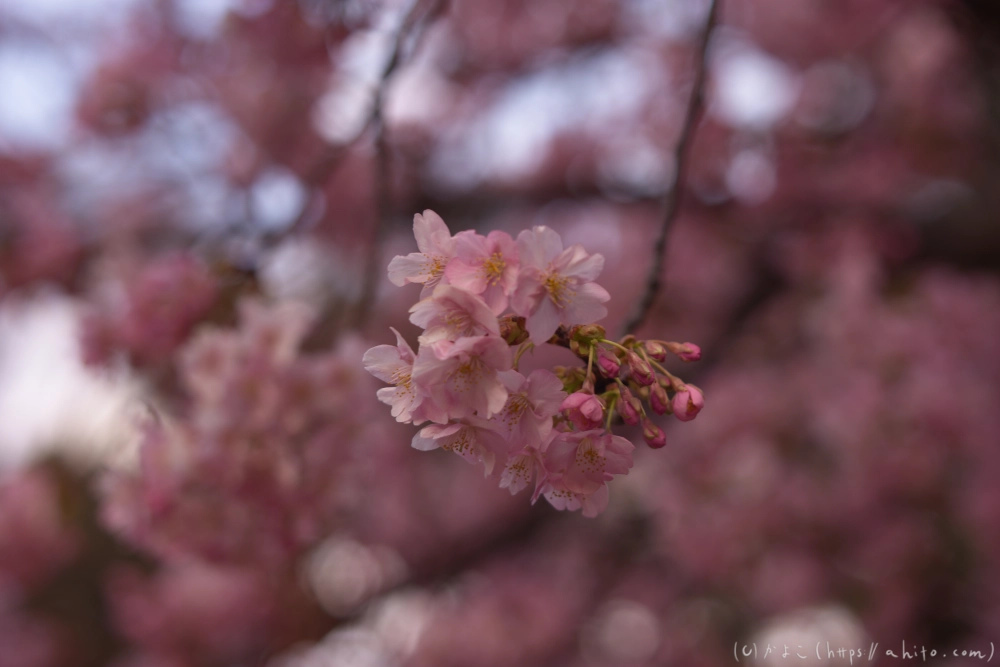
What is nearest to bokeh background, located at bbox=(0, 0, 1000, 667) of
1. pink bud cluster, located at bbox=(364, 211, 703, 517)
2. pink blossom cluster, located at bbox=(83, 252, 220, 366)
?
pink blossom cluster, located at bbox=(83, 252, 220, 366)

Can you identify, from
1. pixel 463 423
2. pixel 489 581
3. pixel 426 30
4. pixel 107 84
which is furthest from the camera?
pixel 489 581

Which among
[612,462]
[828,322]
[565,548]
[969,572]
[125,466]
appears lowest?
[565,548]

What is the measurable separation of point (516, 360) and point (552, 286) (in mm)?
100

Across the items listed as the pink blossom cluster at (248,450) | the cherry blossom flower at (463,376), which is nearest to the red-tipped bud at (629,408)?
the cherry blossom flower at (463,376)

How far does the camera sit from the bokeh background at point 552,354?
1414mm

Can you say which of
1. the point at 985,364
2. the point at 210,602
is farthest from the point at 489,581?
the point at 985,364

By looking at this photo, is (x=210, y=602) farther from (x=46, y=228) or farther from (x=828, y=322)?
(x=828, y=322)

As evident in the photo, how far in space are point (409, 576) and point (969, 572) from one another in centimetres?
280

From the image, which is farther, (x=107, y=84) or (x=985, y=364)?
(x=985, y=364)

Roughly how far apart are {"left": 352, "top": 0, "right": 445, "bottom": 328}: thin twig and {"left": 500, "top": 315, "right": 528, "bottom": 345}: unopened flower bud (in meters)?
0.78

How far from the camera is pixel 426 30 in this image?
1.32 meters

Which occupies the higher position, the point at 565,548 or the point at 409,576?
the point at 409,576

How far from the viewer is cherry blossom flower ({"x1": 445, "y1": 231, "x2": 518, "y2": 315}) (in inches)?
23.5

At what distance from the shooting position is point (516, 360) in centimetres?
66
